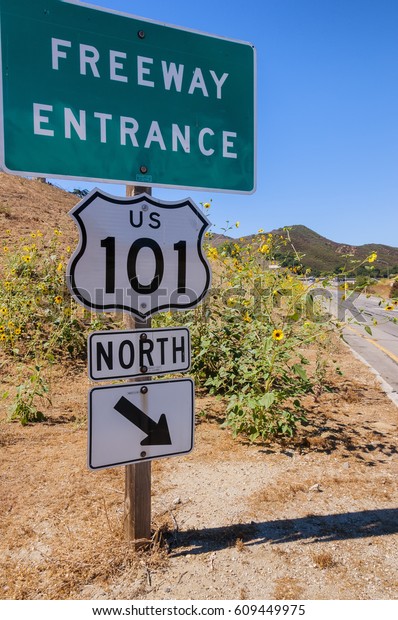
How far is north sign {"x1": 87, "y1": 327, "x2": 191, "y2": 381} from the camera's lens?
2082 millimetres

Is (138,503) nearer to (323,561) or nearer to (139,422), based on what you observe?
(139,422)

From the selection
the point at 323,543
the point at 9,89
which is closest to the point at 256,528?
the point at 323,543

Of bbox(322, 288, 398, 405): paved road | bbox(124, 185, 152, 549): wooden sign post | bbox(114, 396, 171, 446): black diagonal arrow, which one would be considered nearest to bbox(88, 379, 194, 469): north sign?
bbox(114, 396, 171, 446): black diagonal arrow

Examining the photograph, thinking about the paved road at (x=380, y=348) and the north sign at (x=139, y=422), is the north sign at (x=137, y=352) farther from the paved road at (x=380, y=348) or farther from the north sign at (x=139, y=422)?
the paved road at (x=380, y=348)

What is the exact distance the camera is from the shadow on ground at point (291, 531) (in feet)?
8.75

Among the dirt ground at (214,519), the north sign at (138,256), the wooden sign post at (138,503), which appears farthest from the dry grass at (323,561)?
the north sign at (138,256)

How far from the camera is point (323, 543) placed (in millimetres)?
2705

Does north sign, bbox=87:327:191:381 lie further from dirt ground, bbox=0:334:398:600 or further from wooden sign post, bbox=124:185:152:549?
dirt ground, bbox=0:334:398:600

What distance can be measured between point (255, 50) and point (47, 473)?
312 cm

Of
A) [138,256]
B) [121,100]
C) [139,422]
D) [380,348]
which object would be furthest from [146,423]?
[380,348]

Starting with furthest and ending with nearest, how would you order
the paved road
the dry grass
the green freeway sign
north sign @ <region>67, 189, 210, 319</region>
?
the paved road → the dry grass → north sign @ <region>67, 189, 210, 319</region> → the green freeway sign

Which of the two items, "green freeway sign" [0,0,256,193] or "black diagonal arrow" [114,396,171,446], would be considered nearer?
"green freeway sign" [0,0,256,193]

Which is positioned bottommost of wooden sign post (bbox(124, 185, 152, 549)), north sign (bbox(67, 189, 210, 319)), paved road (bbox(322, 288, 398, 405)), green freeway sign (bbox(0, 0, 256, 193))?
paved road (bbox(322, 288, 398, 405))

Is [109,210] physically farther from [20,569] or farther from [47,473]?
[47,473]
